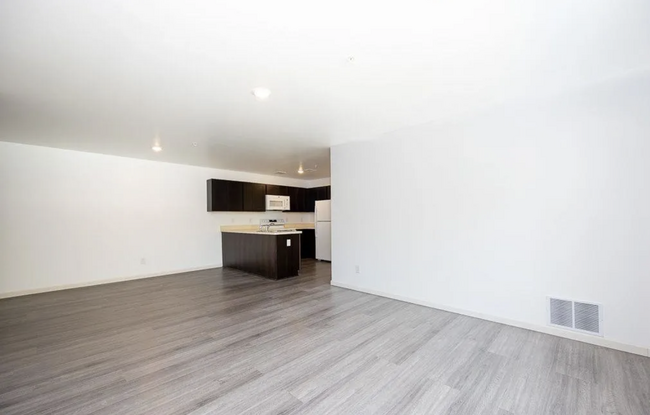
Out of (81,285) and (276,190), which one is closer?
(81,285)

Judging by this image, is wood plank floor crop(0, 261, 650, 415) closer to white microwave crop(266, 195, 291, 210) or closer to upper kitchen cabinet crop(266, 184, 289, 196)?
white microwave crop(266, 195, 291, 210)

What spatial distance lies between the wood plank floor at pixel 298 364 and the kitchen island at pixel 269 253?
1645 mm

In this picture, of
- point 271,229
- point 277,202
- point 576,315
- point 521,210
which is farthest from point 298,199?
point 576,315

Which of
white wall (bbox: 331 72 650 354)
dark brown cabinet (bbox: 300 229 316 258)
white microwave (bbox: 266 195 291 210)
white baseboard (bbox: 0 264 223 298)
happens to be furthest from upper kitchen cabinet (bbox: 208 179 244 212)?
white wall (bbox: 331 72 650 354)

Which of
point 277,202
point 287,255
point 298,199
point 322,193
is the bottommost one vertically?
point 287,255

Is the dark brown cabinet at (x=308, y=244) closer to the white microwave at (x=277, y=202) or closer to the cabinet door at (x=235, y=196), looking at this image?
the white microwave at (x=277, y=202)

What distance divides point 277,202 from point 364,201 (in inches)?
143

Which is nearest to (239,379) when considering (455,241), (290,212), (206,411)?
(206,411)

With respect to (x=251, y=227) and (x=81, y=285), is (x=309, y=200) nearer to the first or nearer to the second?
(x=251, y=227)

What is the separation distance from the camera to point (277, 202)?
295 inches

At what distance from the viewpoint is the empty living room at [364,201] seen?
5.89 ft

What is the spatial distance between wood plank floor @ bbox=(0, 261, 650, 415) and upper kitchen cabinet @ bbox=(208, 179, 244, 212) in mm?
3112

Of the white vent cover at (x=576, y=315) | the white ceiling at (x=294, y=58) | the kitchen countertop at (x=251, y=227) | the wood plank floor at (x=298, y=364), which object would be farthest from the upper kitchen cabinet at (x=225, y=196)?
the white vent cover at (x=576, y=315)

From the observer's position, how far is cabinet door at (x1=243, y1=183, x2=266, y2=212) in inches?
274
